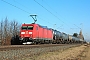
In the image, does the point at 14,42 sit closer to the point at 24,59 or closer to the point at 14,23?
the point at 24,59

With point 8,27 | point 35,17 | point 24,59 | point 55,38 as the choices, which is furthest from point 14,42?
point 8,27

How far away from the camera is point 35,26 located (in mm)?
37000

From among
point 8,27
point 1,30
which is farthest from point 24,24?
point 8,27

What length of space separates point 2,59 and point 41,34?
1116 inches

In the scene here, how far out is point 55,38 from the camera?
5816cm

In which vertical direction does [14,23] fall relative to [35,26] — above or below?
above

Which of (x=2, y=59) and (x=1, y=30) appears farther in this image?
(x=1, y=30)

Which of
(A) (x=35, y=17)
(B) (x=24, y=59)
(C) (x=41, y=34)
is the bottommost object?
(B) (x=24, y=59)

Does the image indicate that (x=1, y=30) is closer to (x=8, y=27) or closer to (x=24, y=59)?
(x=8, y=27)

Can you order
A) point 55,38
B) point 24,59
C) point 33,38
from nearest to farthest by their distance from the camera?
point 24,59 < point 33,38 < point 55,38

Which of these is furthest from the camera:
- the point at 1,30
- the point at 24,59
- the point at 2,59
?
the point at 1,30

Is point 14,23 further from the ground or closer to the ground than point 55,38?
further from the ground

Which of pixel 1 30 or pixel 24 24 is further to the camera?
pixel 1 30

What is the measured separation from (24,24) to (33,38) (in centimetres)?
355
